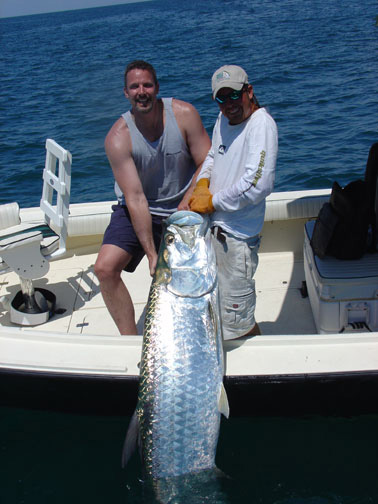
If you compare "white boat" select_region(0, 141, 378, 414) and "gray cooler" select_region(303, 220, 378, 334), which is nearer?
"white boat" select_region(0, 141, 378, 414)

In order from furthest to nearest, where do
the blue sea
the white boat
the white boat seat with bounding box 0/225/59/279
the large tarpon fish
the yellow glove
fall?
the white boat seat with bounding box 0/225/59/279
the blue sea
the white boat
the yellow glove
the large tarpon fish

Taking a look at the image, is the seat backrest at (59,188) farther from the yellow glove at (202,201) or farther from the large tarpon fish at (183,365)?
the large tarpon fish at (183,365)

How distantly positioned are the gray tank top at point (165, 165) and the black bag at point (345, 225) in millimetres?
871

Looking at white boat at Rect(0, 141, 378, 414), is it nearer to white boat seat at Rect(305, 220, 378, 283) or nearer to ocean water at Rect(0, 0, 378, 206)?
white boat seat at Rect(305, 220, 378, 283)

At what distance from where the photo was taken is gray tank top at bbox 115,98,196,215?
3213 millimetres

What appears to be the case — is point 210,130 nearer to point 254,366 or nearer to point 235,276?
point 235,276

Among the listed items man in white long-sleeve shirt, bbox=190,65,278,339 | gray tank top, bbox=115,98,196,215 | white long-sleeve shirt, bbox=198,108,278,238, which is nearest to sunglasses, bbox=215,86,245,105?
man in white long-sleeve shirt, bbox=190,65,278,339

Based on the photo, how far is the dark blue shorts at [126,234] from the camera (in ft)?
10.9

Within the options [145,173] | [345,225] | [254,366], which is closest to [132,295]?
[145,173]

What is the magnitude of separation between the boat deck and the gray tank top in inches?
39.3

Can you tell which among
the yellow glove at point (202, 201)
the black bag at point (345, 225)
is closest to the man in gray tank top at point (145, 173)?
the yellow glove at point (202, 201)

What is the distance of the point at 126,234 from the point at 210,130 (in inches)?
369

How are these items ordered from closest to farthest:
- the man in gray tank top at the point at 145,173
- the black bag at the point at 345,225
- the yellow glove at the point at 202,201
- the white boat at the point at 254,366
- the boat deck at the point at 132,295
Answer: the yellow glove at the point at 202,201
the white boat at the point at 254,366
the man in gray tank top at the point at 145,173
the black bag at the point at 345,225
the boat deck at the point at 132,295

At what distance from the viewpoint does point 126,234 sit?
11.0 feet
